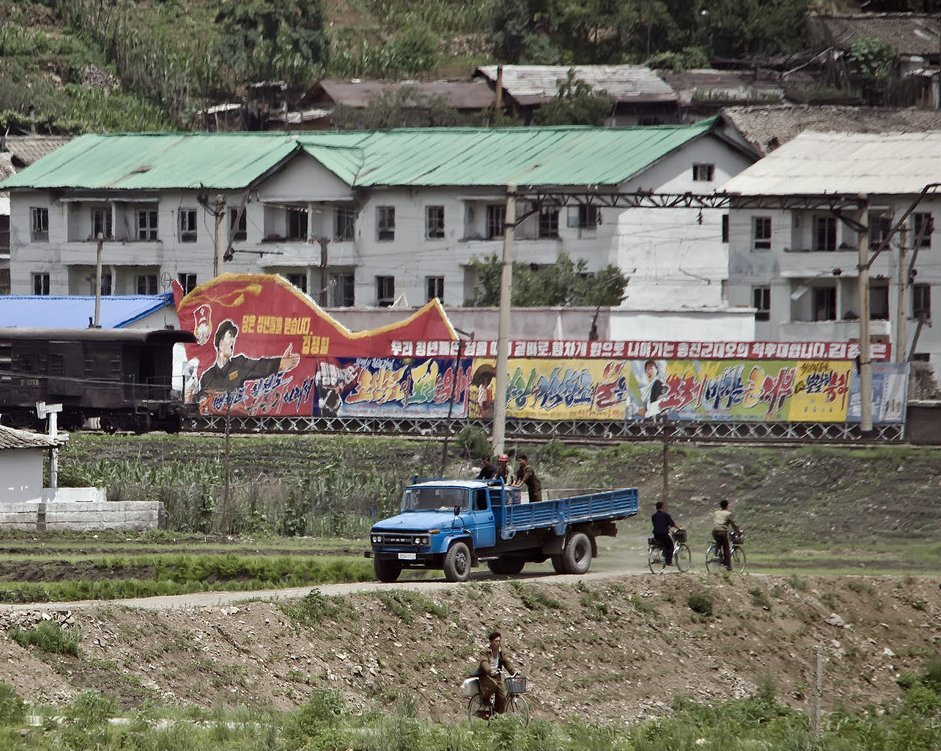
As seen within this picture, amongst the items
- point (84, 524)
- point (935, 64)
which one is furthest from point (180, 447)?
point (935, 64)

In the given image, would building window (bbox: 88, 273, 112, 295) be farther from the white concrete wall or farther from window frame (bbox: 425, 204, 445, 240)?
the white concrete wall

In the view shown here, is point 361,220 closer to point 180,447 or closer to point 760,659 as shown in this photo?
point 180,447

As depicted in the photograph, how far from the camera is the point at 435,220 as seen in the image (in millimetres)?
83625

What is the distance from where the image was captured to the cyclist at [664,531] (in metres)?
36.0

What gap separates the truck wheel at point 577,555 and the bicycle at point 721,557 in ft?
9.02

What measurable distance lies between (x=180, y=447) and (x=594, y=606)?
2941 centimetres

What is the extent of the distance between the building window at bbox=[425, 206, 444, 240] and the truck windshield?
167ft

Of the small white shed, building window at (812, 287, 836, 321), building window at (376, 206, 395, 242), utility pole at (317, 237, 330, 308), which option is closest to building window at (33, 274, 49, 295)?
utility pole at (317, 237, 330, 308)

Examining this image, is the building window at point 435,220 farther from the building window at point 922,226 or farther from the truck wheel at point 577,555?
the truck wheel at point 577,555

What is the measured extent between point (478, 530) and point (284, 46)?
89.3 m

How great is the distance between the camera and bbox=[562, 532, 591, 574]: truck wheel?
3500cm

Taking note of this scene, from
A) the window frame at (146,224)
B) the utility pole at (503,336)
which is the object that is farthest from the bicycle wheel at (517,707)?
Answer: the window frame at (146,224)

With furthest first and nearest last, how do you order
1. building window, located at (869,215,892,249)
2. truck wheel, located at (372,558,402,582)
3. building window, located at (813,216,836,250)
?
building window, located at (813,216,836,250) → building window, located at (869,215,892,249) → truck wheel, located at (372,558,402,582)

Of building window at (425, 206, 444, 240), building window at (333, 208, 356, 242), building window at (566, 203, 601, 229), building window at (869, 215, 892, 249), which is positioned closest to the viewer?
building window at (869, 215, 892, 249)
